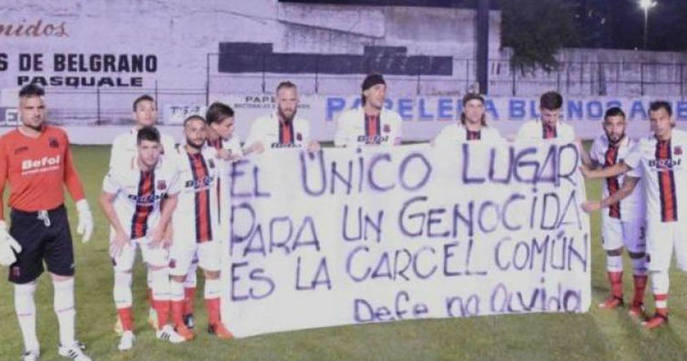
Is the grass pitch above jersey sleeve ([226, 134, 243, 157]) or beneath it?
beneath

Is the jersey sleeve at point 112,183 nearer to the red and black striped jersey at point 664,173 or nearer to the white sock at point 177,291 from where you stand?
the white sock at point 177,291

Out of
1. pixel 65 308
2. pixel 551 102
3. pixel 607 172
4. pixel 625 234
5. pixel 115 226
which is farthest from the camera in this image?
pixel 625 234

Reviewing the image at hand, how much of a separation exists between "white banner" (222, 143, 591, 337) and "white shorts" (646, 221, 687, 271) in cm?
114

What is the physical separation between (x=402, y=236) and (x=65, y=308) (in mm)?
2741

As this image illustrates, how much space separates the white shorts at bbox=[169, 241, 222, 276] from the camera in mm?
7004

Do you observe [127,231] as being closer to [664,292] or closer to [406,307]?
[406,307]

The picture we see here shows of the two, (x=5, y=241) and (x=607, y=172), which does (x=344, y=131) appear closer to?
(x=607, y=172)

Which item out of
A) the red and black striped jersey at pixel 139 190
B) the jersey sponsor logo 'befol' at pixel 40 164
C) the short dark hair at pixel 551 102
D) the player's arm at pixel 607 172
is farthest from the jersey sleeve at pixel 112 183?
the player's arm at pixel 607 172

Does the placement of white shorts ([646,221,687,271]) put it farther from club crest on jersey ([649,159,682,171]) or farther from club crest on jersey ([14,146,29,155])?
club crest on jersey ([14,146,29,155])

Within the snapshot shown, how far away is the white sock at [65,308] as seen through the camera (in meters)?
6.47

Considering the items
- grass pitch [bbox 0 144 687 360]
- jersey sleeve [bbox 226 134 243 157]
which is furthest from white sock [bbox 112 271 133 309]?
jersey sleeve [bbox 226 134 243 157]

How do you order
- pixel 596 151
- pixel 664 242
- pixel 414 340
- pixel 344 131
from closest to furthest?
pixel 414 340 < pixel 664 242 < pixel 344 131 < pixel 596 151

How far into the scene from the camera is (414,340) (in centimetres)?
707

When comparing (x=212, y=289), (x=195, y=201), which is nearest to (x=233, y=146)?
(x=195, y=201)
